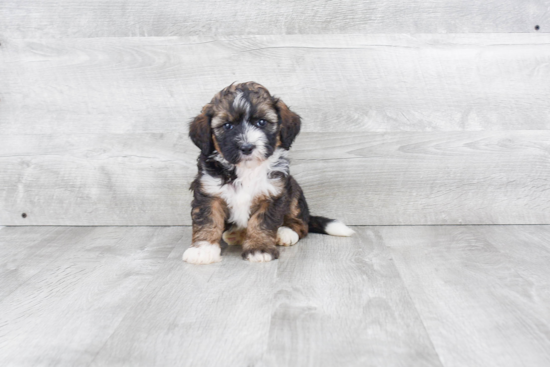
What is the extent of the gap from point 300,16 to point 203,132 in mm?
1132

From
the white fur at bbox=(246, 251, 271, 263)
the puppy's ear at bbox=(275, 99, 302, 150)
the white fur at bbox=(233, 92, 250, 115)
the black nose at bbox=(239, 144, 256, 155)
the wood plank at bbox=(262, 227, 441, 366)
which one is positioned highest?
the white fur at bbox=(233, 92, 250, 115)

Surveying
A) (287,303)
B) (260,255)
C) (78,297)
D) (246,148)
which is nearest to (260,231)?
(260,255)

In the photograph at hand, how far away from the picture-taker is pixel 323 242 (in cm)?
316

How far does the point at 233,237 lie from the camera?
10.4ft

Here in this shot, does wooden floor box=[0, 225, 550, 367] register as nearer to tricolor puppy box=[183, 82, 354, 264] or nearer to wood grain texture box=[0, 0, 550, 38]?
tricolor puppy box=[183, 82, 354, 264]

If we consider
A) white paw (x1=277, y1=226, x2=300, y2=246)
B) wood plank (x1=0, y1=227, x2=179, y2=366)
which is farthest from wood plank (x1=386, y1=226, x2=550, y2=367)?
wood plank (x1=0, y1=227, x2=179, y2=366)

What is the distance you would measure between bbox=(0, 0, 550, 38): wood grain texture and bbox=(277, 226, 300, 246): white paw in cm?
126

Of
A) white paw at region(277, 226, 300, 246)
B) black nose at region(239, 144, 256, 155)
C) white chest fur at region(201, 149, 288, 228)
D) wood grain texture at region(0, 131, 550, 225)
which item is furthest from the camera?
wood grain texture at region(0, 131, 550, 225)

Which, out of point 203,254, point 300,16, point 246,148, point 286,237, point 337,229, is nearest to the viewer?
point 246,148

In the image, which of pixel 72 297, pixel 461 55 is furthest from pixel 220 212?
pixel 461 55

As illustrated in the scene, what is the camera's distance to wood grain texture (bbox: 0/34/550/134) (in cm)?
343

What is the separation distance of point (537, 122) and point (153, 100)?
2447mm

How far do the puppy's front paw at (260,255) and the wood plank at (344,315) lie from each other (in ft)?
0.17

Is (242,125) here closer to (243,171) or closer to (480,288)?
(243,171)
